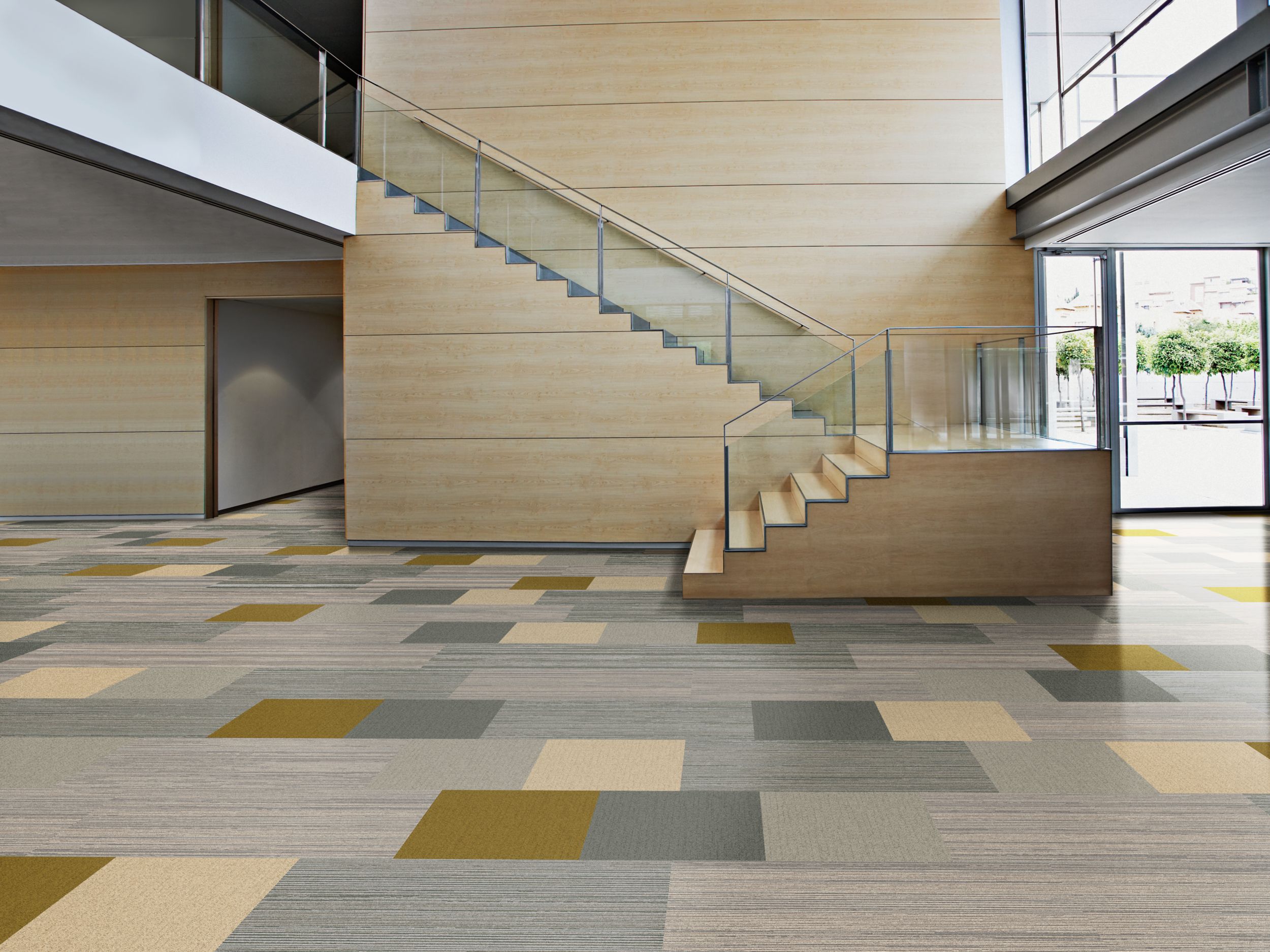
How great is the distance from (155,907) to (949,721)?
288 cm

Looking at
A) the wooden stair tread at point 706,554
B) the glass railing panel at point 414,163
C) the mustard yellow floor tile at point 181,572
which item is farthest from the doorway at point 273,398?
the wooden stair tread at point 706,554

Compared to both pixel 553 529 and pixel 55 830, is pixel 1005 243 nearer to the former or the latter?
pixel 553 529

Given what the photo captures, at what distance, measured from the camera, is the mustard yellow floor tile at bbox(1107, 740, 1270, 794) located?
297cm

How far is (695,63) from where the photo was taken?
8984 millimetres

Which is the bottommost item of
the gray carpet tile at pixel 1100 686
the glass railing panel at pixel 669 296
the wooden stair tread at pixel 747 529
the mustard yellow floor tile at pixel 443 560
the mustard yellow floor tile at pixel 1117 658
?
the gray carpet tile at pixel 1100 686

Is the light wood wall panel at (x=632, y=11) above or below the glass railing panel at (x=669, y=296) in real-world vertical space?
above

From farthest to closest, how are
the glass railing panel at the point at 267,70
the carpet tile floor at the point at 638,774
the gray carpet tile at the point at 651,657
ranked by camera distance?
the glass railing panel at the point at 267,70
the gray carpet tile at the point at 651,657
the carpet tile floor at the point at 638,774

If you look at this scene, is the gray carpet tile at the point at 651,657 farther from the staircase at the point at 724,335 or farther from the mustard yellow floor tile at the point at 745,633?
the staircase at the point at 724,335

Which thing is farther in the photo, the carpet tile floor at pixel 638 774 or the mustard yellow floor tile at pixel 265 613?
the mustard yellow floor tile at pixel 265 613

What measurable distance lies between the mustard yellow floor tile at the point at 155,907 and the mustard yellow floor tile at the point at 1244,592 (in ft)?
19.2

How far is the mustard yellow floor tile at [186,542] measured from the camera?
8.32 metres

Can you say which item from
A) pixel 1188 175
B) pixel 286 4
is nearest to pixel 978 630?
pixel 1188 175

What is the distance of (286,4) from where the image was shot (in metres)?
10.2

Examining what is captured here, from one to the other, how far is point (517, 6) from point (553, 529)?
5476mm
